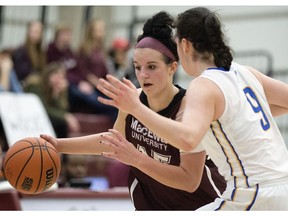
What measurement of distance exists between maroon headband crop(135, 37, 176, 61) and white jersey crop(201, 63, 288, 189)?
68 cm

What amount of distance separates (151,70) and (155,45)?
0.18m

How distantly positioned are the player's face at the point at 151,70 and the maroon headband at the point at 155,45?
3 centimetres

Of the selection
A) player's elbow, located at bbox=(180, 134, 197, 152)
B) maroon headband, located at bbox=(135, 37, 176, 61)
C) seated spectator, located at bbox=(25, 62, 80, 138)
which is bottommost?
seated spectator, located at bbox=(25, 62, 80, 138)

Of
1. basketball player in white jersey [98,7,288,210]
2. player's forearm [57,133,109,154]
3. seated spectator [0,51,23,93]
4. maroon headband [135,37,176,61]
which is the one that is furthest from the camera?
seated spectator [0,51,23,93]

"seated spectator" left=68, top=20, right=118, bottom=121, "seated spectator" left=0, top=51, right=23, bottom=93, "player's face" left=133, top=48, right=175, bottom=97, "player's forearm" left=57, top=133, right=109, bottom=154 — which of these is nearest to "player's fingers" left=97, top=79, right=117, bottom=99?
"player's face" left=133, top=48, right=175, bottom=97

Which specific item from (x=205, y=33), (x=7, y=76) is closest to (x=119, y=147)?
(x=205, y=33)

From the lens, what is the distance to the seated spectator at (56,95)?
8602mm

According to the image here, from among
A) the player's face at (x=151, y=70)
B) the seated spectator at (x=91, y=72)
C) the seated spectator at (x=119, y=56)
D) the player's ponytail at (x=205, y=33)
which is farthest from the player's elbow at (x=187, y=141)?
the seated spectator at (x=119, y=56)

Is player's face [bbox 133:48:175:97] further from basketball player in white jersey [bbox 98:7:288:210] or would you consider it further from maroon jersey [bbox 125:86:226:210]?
basketball player in white jersey [bbox 98:7:288:210]

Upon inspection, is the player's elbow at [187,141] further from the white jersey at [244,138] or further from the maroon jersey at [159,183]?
the maroon jersey at [159,183]

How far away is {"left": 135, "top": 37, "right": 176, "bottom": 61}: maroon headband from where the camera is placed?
3828 mm

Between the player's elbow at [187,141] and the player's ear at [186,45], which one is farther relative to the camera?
the player's ear at [186,45]

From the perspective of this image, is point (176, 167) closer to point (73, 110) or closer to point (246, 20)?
point (73, 110)

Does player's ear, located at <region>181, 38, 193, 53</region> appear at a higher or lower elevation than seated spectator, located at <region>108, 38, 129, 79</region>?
higher
